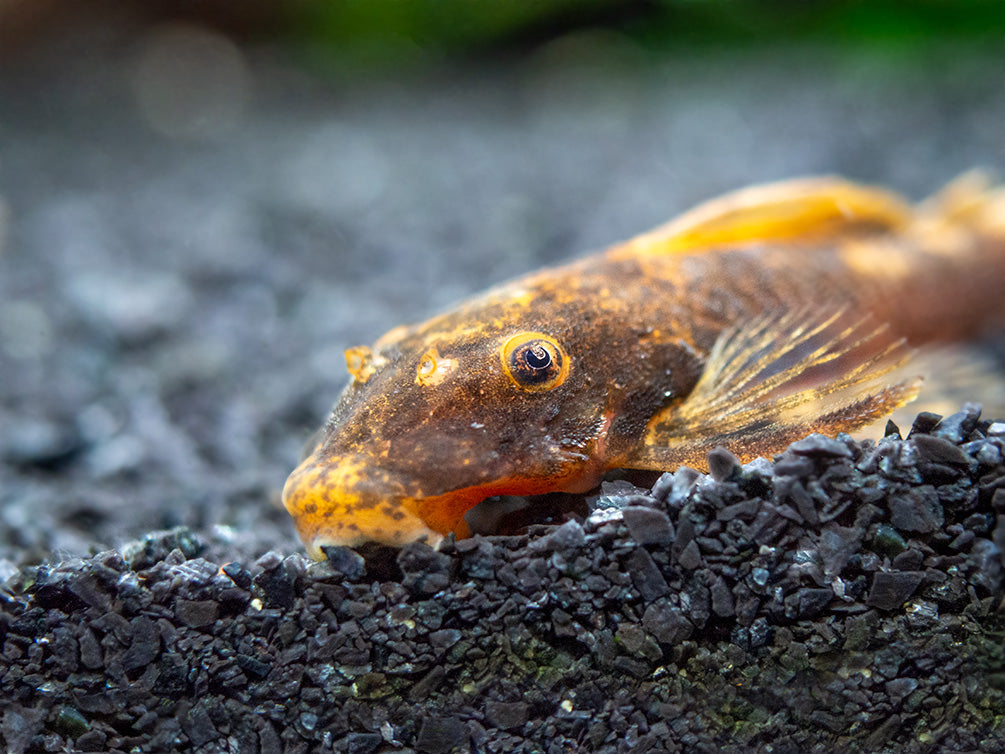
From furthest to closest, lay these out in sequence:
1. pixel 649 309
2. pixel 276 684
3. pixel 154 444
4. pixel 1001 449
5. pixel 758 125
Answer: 1. pixel 758 125
2. pixel 154 444
3. pixel 649 309
4. pixel 276 684
5. pixel 1001 449

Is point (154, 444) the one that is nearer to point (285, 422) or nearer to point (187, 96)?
point (285, 422)

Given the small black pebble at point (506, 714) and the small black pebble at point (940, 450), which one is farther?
the small black pebble at point (506, 714)

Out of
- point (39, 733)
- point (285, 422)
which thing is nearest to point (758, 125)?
point (285, 422)

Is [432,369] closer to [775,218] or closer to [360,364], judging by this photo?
[360,364]

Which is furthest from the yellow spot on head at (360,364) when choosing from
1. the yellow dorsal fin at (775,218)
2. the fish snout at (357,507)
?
the yellow dorsal fin at (775,218)

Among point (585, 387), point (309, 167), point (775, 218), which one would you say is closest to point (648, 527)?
point (585, 387)

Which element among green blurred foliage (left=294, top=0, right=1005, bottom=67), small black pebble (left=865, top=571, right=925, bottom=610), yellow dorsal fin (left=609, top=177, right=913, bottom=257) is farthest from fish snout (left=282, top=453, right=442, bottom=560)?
green blurred foliage (left=294, top=0, right=1005, bottom=67)

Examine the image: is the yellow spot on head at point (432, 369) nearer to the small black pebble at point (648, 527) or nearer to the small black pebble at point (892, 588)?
the small black pebble at point (648, 527)
